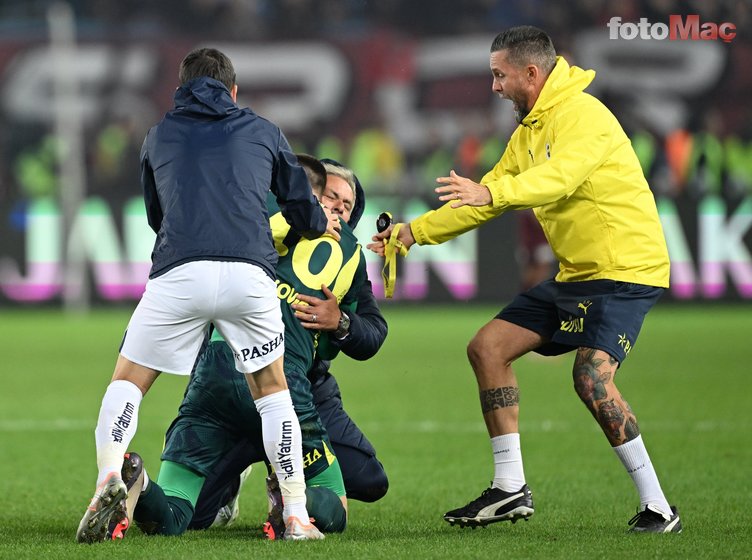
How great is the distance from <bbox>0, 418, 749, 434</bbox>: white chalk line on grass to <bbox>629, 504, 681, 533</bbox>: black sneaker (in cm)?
354

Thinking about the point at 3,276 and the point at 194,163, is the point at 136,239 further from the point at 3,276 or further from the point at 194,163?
the point at 194,163

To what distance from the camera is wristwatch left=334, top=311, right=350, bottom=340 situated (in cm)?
555

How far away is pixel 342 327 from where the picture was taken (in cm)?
556

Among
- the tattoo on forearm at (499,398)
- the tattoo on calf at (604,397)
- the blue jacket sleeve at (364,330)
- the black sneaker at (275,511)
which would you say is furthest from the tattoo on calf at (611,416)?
the black sneaker at (275,511)

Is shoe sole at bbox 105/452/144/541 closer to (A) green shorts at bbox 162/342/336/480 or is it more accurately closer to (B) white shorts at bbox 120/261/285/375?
(B) white shorts at bbox 120/261/285/375

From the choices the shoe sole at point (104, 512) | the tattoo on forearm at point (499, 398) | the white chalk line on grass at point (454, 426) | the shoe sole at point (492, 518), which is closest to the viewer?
the shoe sole at point (104, 512)

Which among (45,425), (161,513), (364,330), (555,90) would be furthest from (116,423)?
(45,425)

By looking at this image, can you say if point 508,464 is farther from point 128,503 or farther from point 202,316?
point 128,503

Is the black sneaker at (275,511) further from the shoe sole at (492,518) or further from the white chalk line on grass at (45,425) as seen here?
the white chalk line on grass at (45,425)

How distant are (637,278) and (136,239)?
14677 millimetres

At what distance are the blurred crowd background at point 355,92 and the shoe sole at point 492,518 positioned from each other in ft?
44.8

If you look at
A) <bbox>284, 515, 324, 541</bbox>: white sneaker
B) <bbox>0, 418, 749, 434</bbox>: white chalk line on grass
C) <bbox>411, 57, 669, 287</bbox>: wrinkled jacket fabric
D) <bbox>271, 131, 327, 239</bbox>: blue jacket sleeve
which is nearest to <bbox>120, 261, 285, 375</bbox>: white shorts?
<bbox>271, 131, 327, 239</bbox>: blue jacket sleeve

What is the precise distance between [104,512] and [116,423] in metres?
0.33

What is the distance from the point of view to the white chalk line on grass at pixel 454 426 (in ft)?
29.5
